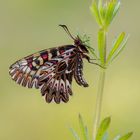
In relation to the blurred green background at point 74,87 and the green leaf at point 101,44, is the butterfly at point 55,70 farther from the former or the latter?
the blurred green background at point 74,87

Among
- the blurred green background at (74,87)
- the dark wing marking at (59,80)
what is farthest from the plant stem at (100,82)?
the blurred green background at (74,87)

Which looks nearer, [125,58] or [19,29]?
[125,58]

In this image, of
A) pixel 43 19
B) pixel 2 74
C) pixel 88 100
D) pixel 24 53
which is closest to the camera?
pixel 88 100

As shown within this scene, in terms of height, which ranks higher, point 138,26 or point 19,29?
point 19,29

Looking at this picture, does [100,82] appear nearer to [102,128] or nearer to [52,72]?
[102,128]

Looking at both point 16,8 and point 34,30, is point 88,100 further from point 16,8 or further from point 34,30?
point 16,8

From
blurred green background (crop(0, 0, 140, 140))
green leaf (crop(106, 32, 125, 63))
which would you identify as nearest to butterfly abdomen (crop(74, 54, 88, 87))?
green leaf (crop(106, 32, 125, 63))

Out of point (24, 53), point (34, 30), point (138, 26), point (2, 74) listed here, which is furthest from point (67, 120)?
point (34, 30)
